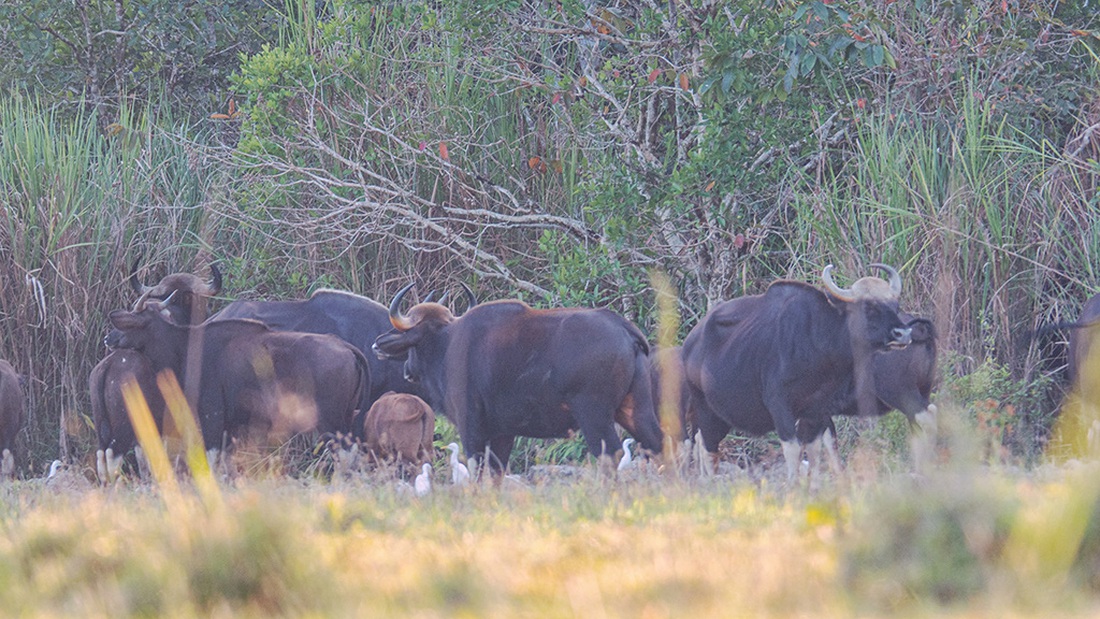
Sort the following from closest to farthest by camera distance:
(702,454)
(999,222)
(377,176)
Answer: (702,454)
(999,222)
(377,176)

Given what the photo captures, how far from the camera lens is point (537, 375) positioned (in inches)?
423

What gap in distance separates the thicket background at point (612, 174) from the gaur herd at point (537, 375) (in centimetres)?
101

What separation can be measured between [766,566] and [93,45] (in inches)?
605

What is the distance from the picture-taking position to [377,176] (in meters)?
14.3

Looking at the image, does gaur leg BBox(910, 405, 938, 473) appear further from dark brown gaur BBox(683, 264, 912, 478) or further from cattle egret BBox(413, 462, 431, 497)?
cattle egret BBox(413, 462, 431, 497)

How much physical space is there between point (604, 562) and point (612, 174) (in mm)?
8600

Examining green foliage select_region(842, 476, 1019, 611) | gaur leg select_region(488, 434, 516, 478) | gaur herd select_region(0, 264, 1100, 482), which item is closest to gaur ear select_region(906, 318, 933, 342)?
gaur herd select_region(0, 264, 1100, 482)

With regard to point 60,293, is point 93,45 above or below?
above

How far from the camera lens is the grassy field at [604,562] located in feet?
15.4

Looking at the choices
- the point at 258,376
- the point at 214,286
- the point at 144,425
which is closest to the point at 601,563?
the point at 144,425

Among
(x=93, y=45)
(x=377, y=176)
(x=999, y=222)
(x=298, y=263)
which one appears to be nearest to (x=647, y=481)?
(x=999, y=222)

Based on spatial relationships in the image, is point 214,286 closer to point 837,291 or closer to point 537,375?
point 537,375

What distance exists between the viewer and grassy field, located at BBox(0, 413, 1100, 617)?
4.70 meters

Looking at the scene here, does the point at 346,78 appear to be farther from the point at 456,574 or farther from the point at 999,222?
the point at 456,574
